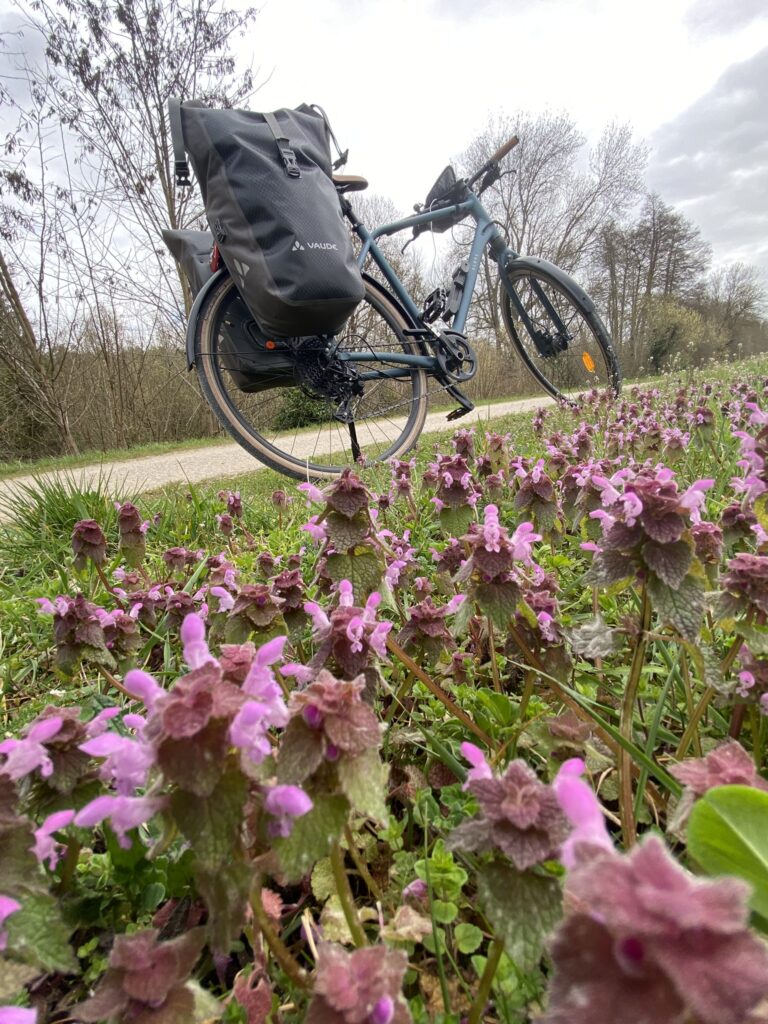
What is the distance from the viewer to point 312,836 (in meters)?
0.48

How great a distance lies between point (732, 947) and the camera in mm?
247

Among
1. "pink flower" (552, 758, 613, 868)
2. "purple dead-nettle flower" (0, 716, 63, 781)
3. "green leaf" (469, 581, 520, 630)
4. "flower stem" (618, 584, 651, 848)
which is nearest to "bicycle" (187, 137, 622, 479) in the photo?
"green leaf" (469, 581, 520, 630)

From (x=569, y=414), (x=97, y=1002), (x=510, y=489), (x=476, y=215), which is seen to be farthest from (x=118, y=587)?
(x=476, y=215)

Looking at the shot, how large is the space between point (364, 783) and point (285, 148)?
350 cm

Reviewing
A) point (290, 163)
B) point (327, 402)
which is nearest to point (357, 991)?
point (290, 163)

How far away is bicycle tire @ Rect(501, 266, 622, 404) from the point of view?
4957 millimetres

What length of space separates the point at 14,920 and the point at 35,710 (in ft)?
3.35

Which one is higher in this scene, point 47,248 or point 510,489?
point 47,248

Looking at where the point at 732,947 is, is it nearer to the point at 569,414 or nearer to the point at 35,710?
the point at 35,710

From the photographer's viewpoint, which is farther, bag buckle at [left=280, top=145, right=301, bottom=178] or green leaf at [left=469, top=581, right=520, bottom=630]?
bag buckle at [left=280, top=145, right=301, bottom=178]

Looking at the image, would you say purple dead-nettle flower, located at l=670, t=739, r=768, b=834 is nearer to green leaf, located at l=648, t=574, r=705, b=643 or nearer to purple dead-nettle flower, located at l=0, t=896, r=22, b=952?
green leaf, located at l=648, t=574, r=705, b=643

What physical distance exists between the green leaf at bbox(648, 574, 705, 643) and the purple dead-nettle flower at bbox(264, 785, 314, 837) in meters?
0.48

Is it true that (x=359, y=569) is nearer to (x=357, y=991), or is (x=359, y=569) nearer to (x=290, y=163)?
(x=357, y=991)

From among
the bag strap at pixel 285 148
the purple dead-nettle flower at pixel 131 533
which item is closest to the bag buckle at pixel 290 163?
the bag strap at pixel 285 148
